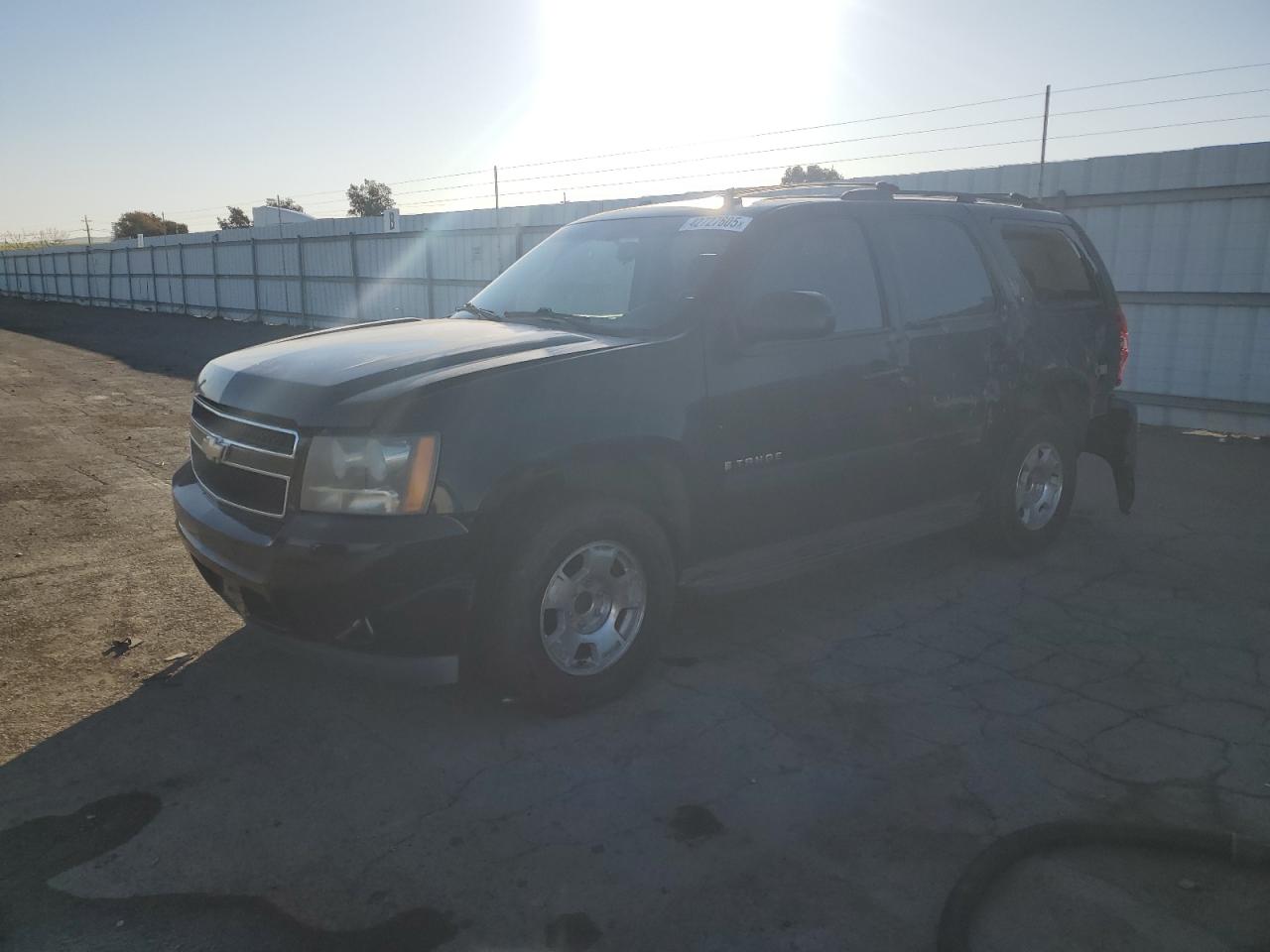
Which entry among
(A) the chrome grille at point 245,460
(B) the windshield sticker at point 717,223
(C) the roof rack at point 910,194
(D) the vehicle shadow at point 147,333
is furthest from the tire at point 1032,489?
(D) the vehicle shadow at point 147,333

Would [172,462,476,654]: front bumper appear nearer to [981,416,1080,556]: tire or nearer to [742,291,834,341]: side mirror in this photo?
[742,291,834,341]: side mirror

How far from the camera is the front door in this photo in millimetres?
4109

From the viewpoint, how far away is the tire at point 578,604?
348cm

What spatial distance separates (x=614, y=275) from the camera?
453 cm

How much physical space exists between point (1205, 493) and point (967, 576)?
324cm

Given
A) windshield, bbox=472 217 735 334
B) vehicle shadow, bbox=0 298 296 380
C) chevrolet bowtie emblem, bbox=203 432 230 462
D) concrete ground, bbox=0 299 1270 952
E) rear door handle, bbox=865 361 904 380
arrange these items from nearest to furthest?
concrete ground, bbox=0 299 1270 952 < chevrolet bowtie emblem, bbox=203 432 230 462 < windshield, bbox=472 217 735 334 < rear door handle, bbox=865 361 904 380 < vehicle shadow, bbox=0 298 296 380

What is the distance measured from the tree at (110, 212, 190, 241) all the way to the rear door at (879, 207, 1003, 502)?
272 feet

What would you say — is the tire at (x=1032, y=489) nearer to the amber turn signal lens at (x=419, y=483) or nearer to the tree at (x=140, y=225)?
the amber turn signal lens at (x=419, y=483)

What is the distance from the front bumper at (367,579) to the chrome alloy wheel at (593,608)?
1.27 ft

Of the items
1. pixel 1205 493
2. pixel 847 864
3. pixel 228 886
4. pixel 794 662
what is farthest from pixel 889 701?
pixel 1205 493

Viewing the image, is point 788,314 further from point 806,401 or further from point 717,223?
point 717,223

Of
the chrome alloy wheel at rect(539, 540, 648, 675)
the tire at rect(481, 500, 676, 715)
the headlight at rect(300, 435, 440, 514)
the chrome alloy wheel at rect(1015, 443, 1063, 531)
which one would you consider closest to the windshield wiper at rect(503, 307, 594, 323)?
the tire at rect(481, 500, 676, 715)

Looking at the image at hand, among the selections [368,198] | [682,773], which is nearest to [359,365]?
[682,773]

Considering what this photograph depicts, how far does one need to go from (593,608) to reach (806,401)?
4.45ft
